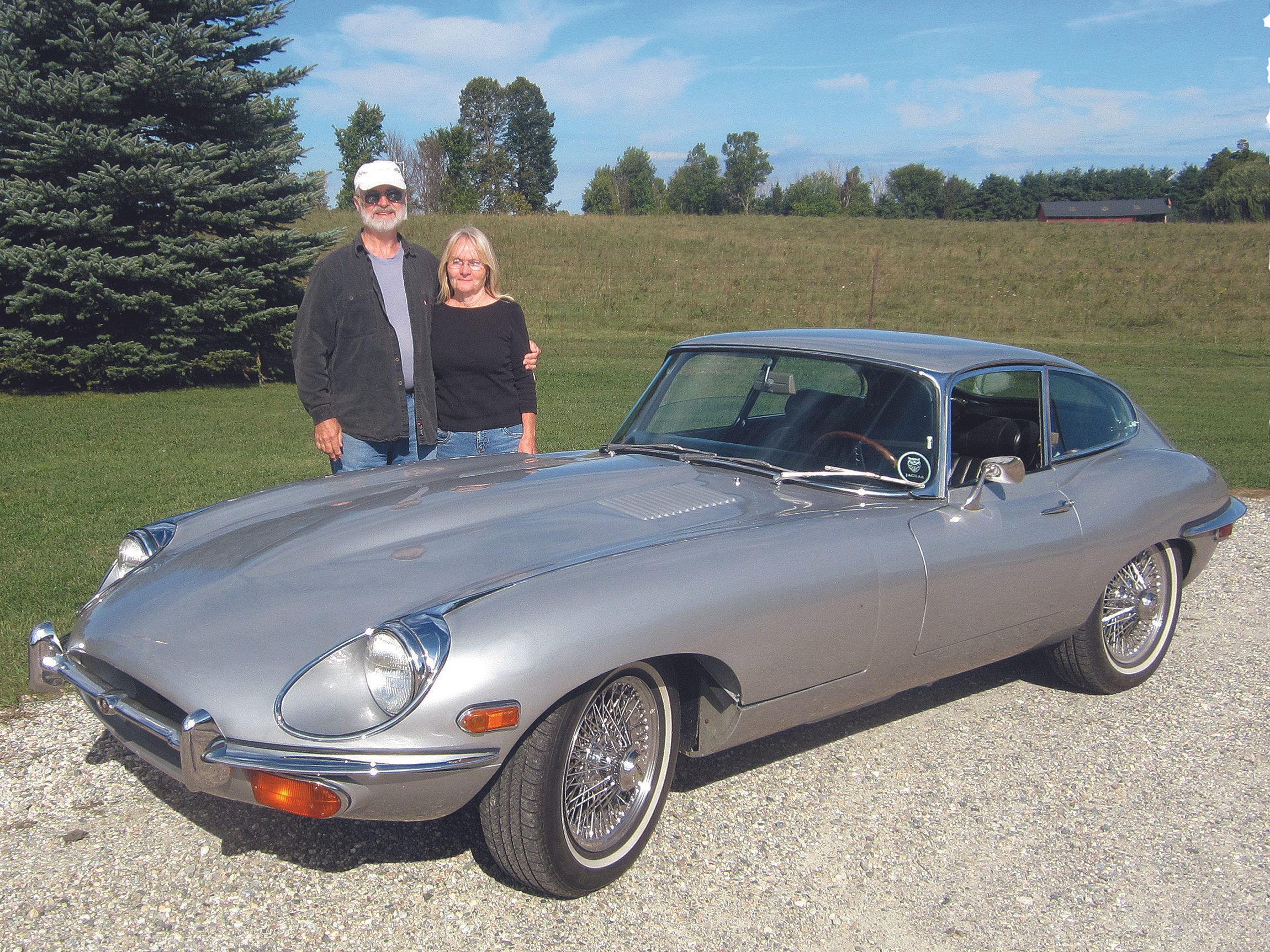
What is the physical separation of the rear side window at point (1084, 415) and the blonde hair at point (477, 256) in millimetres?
2492

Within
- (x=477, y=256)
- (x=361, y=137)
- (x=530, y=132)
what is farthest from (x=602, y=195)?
(x=477, y=256)

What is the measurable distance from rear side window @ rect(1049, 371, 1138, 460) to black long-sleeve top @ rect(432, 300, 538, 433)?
7.64ft

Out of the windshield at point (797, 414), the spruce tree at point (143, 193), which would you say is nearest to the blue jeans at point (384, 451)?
the windshield at point (797, 414)

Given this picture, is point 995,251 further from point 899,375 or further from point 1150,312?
point 899,375

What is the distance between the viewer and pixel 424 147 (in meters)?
60.3

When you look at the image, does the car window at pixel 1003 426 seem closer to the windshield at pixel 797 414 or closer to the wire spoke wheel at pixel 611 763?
the windshield at pixel 797 414

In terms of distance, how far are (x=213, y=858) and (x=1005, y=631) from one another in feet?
8.87

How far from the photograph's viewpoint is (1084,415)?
447cm

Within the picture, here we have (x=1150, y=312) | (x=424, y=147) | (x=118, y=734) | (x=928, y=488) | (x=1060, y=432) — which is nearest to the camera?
(x=118, y=734)

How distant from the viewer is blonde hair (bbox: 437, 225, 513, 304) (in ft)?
15.9

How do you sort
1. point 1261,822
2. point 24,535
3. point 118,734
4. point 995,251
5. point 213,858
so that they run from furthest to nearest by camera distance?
point 995,251, point 24,535, point 1261,822, point 213,858, point 118,734

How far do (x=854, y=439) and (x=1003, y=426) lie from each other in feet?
2.81

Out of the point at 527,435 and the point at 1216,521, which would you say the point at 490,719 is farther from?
the point at 1216,521

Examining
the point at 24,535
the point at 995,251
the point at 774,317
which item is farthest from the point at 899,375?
the point at 995,251
